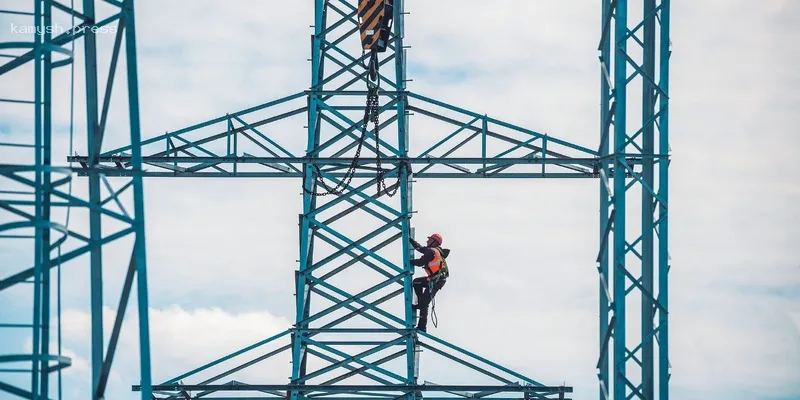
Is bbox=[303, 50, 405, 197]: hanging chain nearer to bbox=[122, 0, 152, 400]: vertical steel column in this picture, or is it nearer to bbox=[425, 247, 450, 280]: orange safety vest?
bbox=[425, 247, 450, 280]: orange safety vest

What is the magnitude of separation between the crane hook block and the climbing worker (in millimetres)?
3367

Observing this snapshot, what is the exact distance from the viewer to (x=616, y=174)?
27.6m

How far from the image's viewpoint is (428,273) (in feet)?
107

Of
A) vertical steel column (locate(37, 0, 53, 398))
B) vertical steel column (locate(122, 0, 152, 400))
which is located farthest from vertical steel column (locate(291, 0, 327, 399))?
vertical steel column (locate(37, 0, 53, 398))

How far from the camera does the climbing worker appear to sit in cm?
3225

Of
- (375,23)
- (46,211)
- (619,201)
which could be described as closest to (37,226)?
(46,211)

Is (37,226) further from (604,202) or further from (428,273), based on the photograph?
(428,273)

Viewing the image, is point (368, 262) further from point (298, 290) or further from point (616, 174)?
point (616, 174)

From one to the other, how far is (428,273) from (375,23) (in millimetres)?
4372

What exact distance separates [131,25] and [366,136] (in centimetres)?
878

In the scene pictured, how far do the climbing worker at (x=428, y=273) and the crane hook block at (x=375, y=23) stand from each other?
337cm

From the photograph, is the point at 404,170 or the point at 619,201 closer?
the point at 619,201

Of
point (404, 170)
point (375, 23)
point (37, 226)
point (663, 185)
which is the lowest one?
point (37, 226)

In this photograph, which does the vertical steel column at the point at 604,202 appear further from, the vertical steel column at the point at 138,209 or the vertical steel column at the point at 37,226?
the vertical steel column at the point at 37,226
